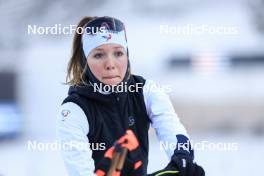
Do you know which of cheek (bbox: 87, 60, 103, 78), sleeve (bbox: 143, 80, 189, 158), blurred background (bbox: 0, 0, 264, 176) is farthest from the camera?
blurred background (bbox: 0, 0, 264, 176)

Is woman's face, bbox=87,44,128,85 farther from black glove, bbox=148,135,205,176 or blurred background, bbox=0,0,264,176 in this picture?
blurred background, bbox=0,0,264,176

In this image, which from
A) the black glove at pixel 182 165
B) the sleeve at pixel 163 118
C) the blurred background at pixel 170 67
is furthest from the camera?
the blurred background at pixel 170 67

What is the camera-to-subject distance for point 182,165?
115 cm

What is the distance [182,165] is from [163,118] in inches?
5.9

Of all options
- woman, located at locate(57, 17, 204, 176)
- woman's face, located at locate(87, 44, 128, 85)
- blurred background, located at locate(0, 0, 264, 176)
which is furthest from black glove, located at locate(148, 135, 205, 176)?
blurred background, located at locate(0, 0, 264, 176)


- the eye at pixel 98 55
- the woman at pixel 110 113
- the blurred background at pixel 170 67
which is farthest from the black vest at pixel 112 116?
the blurred background at pixel 170 67

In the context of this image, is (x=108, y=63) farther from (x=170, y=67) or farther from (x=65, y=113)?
(x=170, y=67)

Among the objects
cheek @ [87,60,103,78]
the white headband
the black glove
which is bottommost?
the black glove

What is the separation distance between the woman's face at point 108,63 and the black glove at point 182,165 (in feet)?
0.96

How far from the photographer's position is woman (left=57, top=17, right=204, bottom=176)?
122 centimetres

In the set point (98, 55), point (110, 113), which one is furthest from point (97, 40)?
point (110, 113)

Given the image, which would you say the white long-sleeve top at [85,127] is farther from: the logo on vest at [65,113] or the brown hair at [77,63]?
the brown hair at [77,63]

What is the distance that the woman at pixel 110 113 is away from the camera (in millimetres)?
1219

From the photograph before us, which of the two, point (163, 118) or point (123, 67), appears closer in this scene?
point (163, 118)
